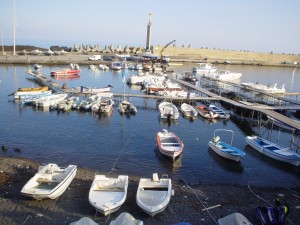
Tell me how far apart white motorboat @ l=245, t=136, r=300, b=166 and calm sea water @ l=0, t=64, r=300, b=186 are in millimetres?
442

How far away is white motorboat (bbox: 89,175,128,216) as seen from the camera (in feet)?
47.7

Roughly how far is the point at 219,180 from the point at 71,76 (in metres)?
47.4

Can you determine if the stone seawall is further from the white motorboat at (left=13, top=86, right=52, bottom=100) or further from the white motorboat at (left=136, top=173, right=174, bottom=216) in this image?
the white motorboat at (left=136, top=173, right=174, bottom=216)

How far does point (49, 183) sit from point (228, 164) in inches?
503

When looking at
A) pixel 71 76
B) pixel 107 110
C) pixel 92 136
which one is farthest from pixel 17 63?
pixel 92 136

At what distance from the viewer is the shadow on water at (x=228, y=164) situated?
22.3 m

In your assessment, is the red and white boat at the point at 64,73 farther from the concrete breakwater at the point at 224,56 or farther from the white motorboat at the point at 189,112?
the concrete breakwater at the point at 224,56

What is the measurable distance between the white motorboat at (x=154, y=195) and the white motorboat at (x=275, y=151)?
11114 mm

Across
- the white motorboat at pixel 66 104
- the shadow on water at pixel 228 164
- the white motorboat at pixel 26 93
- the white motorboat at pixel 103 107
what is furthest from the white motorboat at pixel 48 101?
the shadow on water at pixel 228 164

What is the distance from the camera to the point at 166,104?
3762 centimetres

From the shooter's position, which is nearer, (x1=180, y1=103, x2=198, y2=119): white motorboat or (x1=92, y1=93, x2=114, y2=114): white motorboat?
(x1=92, y1=93, x2=114, y2=114): white motorboat

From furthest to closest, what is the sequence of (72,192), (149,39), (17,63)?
(149,39), (17,63), (72,192)

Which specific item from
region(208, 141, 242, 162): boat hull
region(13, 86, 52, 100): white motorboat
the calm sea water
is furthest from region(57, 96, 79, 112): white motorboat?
region(208, 141, 242, 162): boat hull

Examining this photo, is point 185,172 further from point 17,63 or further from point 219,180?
point 17,63
